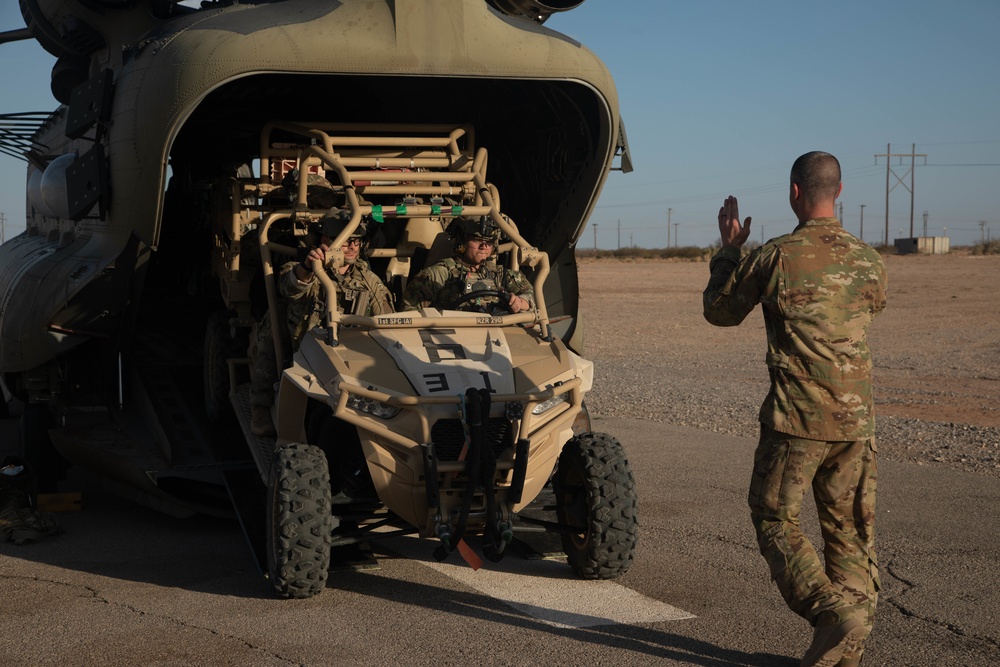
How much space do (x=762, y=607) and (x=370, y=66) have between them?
143 inches

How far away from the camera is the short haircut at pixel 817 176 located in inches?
193

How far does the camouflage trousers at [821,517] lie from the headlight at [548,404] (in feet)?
4.64

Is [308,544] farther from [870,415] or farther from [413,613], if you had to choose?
[870,415]

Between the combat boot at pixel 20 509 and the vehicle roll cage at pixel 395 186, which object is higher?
the vehicle roll cage at pixel 395 186

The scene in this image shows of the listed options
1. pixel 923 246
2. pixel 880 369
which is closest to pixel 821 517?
pixel 880 369

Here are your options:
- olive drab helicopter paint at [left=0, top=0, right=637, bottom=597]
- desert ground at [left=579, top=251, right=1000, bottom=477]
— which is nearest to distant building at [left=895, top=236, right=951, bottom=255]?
desert ground at [left=579, top=251, right=1000, bottom=477]

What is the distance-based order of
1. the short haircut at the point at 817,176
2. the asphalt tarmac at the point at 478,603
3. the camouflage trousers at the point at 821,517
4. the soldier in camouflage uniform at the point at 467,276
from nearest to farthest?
the camouflage trousers at the point at 821,517 < the short haircut at the point at 817,176 < the asphalt tarmac at the point at 478,603 < the soldier in camouflage uniform at the point at 467,276

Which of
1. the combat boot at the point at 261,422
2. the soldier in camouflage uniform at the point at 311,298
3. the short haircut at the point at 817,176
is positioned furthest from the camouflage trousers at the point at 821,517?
the combat boot at the point at 261,422

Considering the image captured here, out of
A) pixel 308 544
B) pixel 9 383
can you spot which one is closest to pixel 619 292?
pixel 9 383

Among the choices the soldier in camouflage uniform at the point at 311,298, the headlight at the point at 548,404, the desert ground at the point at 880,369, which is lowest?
the desert ground at the point at 880,369

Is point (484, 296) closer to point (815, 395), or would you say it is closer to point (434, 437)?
point (434, 437)

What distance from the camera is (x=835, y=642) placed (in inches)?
180

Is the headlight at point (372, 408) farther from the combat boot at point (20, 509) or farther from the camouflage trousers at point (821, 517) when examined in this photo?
the combat boot at point (20, 509)

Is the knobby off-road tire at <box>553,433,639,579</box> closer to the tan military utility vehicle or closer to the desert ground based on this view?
the tan military utility vehicle
